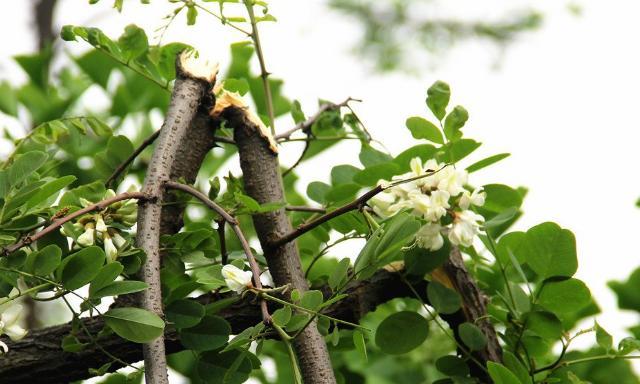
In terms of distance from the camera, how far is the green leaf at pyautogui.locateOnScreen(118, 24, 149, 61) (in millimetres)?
782

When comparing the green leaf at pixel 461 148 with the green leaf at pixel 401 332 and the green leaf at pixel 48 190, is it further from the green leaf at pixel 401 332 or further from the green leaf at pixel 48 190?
the green leaf at pixel 48 190

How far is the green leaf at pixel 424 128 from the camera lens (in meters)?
0.75

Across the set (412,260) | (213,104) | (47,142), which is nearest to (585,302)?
(412,260)

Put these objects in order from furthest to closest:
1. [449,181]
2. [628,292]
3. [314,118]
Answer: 1. [628,292]
2. [314,118]
3. [449,181]

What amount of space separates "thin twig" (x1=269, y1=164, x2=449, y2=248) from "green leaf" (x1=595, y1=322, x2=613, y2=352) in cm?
23

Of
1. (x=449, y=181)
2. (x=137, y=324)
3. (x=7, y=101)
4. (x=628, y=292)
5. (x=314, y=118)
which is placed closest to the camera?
(x=137, y=324)

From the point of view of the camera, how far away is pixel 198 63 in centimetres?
76

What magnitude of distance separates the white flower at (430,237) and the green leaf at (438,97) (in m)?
0.11

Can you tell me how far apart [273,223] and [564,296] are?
0.25 meters

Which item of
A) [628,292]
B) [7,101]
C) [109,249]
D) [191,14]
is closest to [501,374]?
[109,249]

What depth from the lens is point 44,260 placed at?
59cm

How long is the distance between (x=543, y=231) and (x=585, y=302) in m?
0.08

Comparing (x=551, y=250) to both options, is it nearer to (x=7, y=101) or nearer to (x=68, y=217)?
(x=68, y=217)

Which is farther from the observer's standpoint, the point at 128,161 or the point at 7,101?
the point at 7,101
